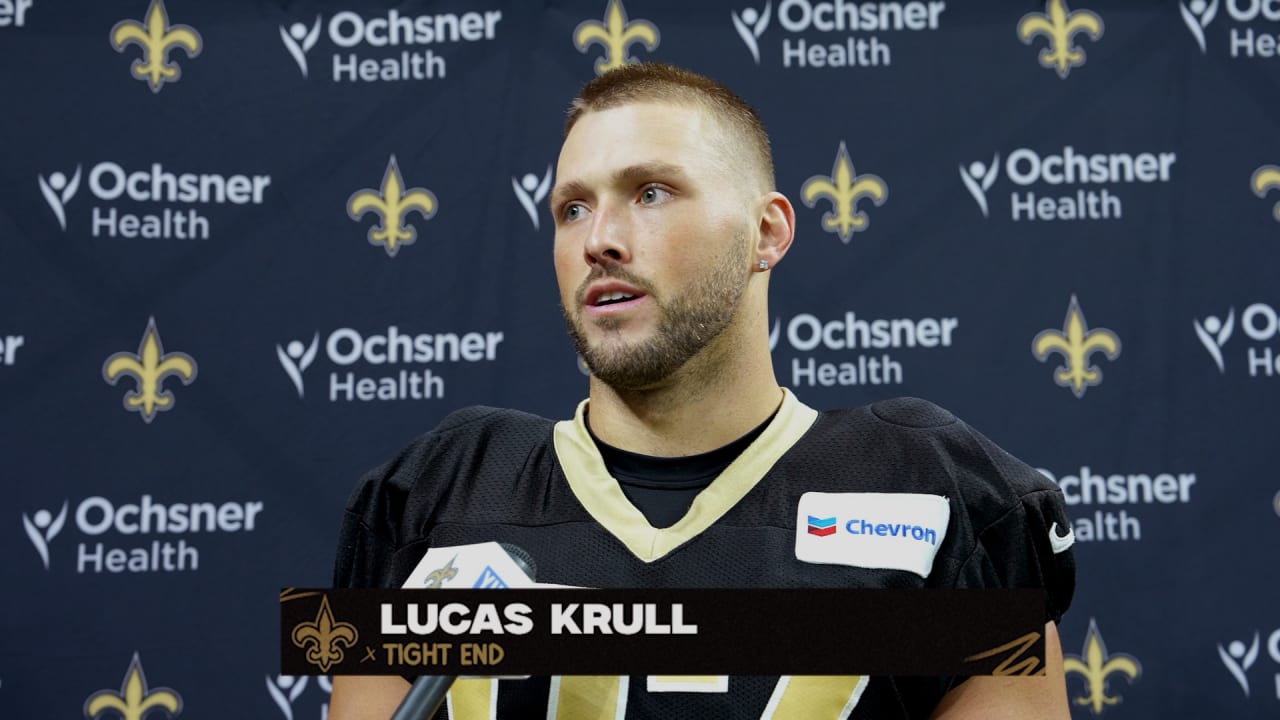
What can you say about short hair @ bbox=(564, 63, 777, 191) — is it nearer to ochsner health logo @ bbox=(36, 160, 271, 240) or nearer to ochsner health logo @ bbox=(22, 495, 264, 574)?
ochsner health logo @ bbox=(36, 160, 271, 240)

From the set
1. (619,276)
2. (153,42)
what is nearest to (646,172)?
(619,276)

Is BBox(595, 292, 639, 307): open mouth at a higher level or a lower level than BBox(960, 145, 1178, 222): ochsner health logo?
lower

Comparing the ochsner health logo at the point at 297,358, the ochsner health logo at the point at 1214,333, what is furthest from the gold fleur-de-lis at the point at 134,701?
the ochsner health logo at the point at 1214,333

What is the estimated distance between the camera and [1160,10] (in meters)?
2.46

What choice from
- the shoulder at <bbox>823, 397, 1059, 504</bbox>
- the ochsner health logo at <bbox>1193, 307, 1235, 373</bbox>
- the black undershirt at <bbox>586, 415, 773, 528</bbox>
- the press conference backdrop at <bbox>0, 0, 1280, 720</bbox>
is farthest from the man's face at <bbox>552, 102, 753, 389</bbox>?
the ochsner health logo at <bbox>1193, 307, 1235, 373</bbox>

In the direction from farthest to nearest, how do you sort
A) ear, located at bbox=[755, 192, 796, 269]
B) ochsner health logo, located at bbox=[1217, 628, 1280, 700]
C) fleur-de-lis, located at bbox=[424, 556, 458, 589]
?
ochsner health logo, located at bbox=[1217, 628, 1280, 700] → ear, located at bbox=[755, 192, 796, 269] → fleur-de-lis, located at bbox=[424, 556, 458, 589]

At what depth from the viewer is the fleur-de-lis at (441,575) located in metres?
1.12

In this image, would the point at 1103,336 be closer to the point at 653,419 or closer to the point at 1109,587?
the point at 1109,587

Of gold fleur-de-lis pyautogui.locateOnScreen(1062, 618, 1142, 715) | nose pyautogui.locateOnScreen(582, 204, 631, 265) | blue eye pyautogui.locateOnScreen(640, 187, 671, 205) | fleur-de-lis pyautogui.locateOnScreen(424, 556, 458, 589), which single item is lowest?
gold fleur-de-lis pyautogui.locateOnScreen(1062, 618, 1142, 715)

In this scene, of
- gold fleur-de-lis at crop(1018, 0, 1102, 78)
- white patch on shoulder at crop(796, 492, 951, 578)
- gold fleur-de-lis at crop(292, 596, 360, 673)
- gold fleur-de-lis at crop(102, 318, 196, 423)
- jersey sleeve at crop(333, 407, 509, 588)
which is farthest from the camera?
gold fleur-de-lis at crop(1018, 0, 1102, 78)

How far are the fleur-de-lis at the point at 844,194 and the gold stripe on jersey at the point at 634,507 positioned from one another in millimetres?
1046

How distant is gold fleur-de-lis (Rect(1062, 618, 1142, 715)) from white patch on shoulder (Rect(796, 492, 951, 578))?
1.19 meters

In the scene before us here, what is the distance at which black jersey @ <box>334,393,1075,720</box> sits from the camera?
1.18m

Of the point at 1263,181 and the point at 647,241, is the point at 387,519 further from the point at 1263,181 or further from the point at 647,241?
the point at 1263,181
